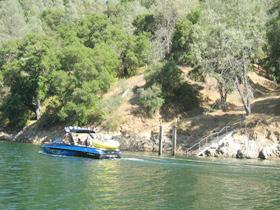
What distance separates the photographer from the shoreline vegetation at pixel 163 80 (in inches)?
2459

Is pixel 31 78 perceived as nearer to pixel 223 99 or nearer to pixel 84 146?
pixel 223 99

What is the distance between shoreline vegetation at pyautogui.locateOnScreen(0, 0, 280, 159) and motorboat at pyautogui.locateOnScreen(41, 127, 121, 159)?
1209 centimetres

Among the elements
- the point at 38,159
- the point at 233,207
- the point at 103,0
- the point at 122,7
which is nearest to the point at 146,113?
the point at 38,159

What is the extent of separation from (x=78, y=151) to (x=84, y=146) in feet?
2.75

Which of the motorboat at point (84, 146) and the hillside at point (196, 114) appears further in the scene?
the hillside at point (196, 114)

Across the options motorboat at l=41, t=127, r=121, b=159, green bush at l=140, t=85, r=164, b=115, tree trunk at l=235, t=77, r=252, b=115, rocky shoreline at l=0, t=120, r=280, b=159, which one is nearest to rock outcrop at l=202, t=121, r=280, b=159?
rocky shoreline at l=0, t=120, r=280, b=159

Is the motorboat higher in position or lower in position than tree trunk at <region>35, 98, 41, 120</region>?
lower

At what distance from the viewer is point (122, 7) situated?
133m

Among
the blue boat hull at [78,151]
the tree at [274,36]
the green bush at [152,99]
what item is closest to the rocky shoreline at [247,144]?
the green bush at [152,99]

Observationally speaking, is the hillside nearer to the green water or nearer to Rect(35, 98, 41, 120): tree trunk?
Rect(35, 98, 41, 120): tree trunk

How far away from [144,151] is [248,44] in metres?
18.8

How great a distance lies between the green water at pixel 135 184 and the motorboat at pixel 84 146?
264 cm

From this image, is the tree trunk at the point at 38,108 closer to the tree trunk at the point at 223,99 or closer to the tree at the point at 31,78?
the tree at the point at 31,78

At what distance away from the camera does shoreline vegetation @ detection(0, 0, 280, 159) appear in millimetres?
62469
